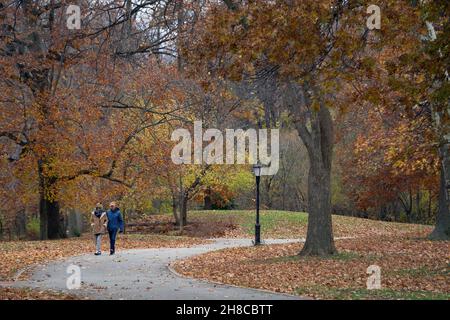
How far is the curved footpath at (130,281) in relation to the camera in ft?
41.9

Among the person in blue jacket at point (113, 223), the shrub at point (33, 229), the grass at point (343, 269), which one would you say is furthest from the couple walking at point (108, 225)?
the shrub at point (33, 229)

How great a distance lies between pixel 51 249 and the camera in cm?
2516

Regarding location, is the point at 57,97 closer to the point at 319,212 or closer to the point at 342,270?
the point at 319,212

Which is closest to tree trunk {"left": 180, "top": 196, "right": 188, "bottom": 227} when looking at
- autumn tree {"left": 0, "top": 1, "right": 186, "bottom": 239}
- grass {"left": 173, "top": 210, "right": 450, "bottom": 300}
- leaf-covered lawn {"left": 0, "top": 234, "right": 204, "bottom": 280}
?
leaf-covered lawn {"left": 0, "top": 234, "right": 204, "bottom": 280}

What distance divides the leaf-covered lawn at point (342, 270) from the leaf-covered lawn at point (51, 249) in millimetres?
4493

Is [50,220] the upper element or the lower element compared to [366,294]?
upper

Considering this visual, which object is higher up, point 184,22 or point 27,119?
point 184,22

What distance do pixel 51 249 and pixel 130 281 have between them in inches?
411

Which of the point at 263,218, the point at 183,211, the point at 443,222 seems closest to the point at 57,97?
the point at 183,211

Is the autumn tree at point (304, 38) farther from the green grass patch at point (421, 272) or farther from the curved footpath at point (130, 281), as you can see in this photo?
the green grass patch at point (421, 272)

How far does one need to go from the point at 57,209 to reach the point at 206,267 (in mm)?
15472

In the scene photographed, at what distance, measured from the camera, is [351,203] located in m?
53.5

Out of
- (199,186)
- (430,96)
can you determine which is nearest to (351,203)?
(199,186)
